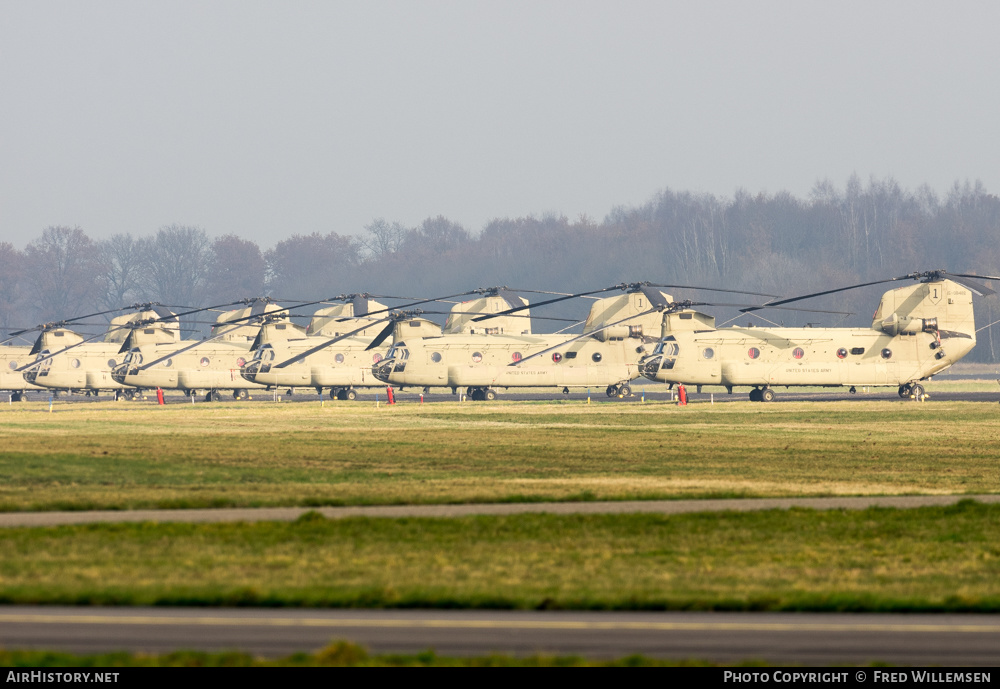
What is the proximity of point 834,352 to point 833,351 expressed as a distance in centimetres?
7

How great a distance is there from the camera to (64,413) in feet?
169

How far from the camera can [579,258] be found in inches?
6009

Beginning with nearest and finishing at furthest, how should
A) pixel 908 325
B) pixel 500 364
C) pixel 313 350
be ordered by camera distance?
1. pixel 908 325
2. pixel 500 364
3. pixel 313 350

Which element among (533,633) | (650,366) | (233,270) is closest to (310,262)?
(233,270)

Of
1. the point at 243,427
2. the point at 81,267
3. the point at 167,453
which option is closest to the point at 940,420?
the point at 243,427

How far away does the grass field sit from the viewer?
2061 cm

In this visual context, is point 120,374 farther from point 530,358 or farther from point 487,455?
point 487,455

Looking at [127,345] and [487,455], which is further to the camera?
[127,345]

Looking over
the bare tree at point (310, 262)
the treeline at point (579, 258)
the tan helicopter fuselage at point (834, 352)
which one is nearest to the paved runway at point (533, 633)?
the tan helicopter fuselage at point (834, 352)

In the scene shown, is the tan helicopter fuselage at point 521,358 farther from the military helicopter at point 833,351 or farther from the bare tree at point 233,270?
the bare tree at point 233,270

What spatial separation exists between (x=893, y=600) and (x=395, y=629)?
446cm

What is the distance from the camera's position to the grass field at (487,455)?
67.6ft

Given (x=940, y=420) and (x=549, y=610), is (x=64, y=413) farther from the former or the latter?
(x=549, y=610)

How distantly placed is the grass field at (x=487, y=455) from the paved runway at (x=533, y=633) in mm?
8071
